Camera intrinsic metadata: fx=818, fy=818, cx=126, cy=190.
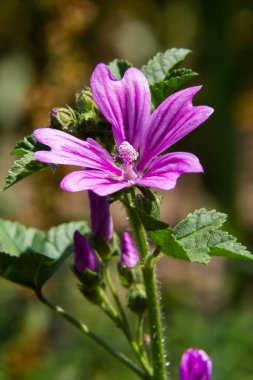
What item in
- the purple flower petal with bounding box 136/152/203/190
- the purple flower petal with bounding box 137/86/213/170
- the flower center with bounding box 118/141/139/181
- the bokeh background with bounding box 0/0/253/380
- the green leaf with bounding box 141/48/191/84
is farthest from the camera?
the bokeh background with bounding box 0/0/253/380

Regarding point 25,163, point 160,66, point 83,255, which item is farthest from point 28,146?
point 160,66

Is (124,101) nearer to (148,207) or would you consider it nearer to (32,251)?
(148,207)

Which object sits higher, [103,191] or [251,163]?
[103,191]

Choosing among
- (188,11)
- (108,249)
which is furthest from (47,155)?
(188,11)

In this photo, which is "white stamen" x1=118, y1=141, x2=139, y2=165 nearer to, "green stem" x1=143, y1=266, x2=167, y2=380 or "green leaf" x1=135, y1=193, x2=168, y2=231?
"green leaf" x1=135, y1=193, x2=168, y2=231

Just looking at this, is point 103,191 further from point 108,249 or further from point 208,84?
point 208,84

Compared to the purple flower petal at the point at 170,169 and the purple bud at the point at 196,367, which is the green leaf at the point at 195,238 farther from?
the purple bud at the point at 196,367

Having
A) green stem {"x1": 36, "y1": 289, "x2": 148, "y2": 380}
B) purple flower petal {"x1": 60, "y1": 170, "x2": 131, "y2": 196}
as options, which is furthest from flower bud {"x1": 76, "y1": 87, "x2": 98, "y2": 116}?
green stem {"x1": 36, "y1": 289, "x2": 148, "y2": 380}

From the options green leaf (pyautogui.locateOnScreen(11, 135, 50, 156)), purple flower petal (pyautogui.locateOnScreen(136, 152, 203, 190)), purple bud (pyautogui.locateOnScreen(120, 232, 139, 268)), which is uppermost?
green leaf (pyautogui.locateOnScreen(11, 135, 50, 156))
